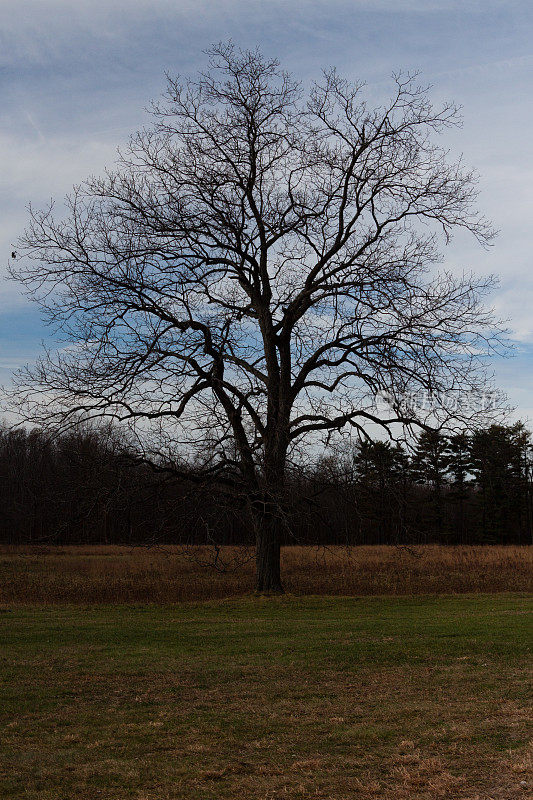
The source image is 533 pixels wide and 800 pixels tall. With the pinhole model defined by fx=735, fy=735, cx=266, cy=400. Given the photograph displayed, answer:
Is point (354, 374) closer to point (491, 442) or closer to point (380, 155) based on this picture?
point (491, 442)

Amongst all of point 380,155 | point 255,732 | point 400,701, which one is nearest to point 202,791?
point 255,732

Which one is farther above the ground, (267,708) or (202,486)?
(202,486)

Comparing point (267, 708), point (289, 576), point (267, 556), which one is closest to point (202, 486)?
point (267, 556)

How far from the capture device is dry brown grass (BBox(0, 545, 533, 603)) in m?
19.1

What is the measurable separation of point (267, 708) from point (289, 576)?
16377mm

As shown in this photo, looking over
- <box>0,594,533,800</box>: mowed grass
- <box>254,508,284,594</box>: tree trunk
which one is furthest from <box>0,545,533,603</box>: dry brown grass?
<box>0,594,533,800</box>: mowed grass

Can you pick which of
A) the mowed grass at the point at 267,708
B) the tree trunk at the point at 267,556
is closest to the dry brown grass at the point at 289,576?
the tree trunk at the point at 267,556

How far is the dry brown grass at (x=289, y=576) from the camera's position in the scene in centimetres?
1914

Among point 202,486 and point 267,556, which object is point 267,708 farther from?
point 267,556

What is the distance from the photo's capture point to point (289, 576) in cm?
2352

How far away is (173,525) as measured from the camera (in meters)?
16.1

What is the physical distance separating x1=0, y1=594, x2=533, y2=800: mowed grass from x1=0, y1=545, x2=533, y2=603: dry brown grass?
417cm

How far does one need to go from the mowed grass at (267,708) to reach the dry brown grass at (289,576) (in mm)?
4171

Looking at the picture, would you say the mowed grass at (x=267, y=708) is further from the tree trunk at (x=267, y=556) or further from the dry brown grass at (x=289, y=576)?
the tree trunk at (x=267, y=556)
